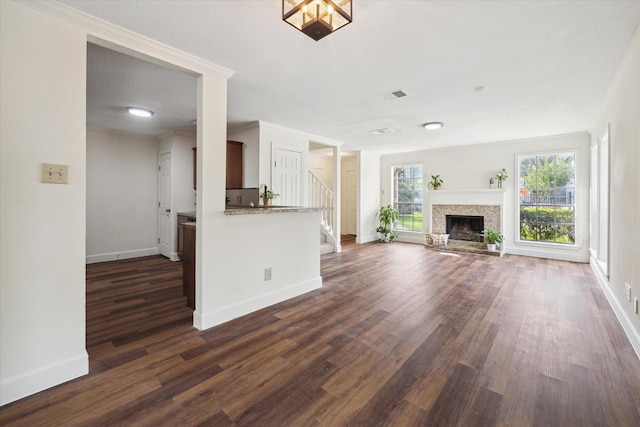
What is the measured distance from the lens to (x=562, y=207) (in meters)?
5.63

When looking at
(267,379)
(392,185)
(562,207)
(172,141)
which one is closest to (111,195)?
(172,141)

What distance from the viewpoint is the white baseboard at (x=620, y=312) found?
223 centimetres

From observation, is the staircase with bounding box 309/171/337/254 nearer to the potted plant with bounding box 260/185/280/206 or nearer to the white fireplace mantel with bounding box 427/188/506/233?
the potted plant with bounding box 260/185/280/206

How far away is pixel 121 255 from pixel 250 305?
396 centimetres

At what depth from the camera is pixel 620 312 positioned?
8.93 ft

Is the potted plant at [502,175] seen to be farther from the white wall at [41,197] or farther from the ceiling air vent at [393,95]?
the white wall at [41,197]

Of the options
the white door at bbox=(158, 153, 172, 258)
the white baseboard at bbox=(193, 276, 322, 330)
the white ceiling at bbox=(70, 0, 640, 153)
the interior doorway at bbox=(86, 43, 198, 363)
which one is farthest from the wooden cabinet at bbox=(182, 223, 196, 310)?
the white door at bbox=(158, 153, 172, 258)

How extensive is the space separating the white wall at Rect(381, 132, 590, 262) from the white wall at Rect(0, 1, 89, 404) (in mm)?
6869

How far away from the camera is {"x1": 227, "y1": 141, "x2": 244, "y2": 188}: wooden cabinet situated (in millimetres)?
4930

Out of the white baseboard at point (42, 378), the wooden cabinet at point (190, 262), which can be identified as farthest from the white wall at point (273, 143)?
the white baseboard at point (42, 378)

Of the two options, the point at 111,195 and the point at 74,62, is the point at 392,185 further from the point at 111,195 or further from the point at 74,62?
the point at 74,62

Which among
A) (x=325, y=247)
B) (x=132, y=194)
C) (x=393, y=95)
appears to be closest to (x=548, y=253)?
(x=325, y=247)

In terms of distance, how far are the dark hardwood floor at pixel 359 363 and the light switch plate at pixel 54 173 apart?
1270 mm

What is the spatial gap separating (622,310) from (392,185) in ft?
18.7
